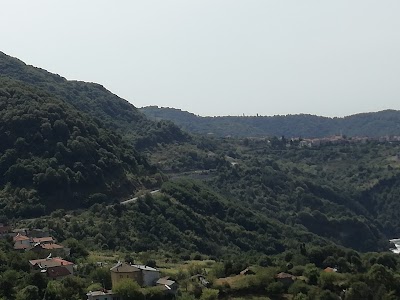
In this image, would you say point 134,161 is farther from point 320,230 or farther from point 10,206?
point 320,230

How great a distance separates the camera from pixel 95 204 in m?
85.6

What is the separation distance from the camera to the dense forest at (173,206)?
164 feet

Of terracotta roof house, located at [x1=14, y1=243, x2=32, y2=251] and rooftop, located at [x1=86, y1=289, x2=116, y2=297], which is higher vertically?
terracotta roof house, located at [x1=14, y1=243, x2=32, y2=251]

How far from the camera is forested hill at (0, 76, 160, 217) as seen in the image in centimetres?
8638

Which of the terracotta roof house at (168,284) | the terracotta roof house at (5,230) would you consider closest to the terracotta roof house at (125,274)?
the terracotta roof house at (168,284)

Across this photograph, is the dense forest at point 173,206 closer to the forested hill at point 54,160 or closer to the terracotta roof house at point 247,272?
the forested hill at point 54,160

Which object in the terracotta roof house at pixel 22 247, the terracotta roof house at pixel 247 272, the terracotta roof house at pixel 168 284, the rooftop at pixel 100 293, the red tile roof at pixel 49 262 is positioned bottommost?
the terracotta roof house at pixel 247 272

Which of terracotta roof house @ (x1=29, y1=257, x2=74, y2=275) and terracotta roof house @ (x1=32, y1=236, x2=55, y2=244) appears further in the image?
terracotta roof house @ (x1=32, y1=236, x2=55, y2=244)

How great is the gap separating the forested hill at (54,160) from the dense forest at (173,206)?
19cm

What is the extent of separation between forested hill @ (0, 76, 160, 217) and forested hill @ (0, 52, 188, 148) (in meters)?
48.1

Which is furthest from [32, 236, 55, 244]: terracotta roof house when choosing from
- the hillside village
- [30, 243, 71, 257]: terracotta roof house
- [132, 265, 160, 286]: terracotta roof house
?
[132, 265, 160, 286]: terracotta roof house

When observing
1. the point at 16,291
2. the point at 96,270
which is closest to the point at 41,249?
the point at 96,270

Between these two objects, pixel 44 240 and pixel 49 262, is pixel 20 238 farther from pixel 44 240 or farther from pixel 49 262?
pixel 49 262

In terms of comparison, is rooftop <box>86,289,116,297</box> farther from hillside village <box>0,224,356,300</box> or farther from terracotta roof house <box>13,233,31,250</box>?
terracotta roof house <box>13,233,31,250</box>
